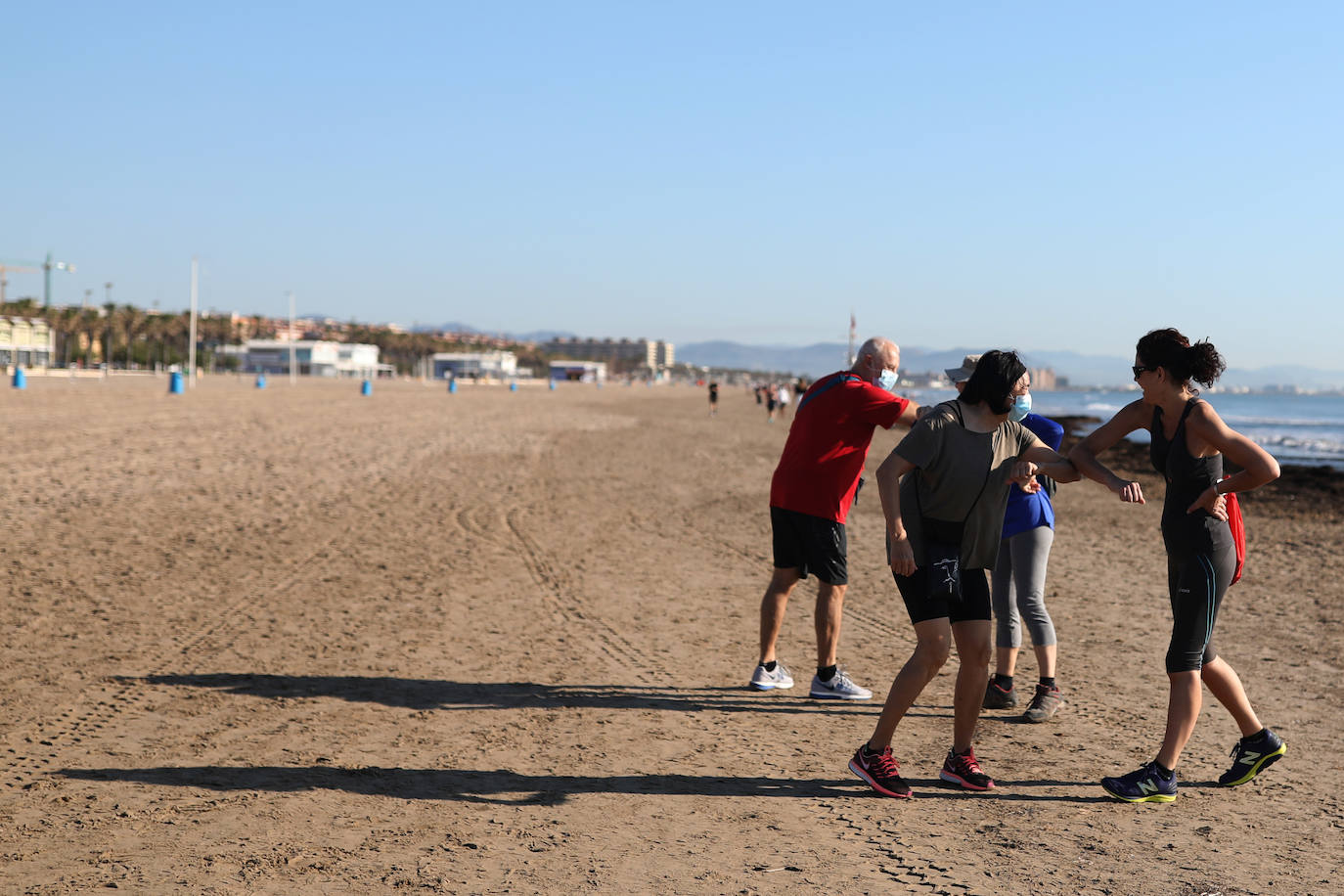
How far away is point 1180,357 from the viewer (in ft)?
13.3

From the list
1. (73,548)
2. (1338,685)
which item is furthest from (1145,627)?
(73,548)

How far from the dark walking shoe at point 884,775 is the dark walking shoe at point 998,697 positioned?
1.45 m

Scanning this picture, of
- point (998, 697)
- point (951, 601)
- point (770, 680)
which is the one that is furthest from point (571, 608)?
point (951, 601)

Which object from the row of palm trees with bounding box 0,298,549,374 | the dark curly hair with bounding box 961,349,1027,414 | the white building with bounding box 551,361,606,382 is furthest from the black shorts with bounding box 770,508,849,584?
the white building with bounding box 551,361,606,382

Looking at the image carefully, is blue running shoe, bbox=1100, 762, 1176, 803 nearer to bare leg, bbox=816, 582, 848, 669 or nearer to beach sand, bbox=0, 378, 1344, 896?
beach sand, bbox=0, 378, 1344, 896

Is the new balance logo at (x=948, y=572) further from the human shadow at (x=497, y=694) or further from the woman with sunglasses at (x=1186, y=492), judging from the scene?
the human shadow at (x=497, y=694)

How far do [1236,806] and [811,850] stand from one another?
180cm

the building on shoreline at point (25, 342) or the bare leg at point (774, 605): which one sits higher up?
the building on shoreline at point (25, 342)

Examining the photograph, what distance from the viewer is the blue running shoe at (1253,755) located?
4418mm

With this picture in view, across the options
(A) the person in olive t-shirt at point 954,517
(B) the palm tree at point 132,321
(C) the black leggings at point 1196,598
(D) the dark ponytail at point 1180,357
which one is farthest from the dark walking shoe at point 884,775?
(B) the palm tree at point 132,321

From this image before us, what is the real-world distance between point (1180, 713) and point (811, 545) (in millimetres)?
1854

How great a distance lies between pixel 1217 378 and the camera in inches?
165

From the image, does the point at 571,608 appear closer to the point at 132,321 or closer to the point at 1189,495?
the point at 1189,495

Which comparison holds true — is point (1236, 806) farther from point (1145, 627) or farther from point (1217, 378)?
point (1145, 627)
